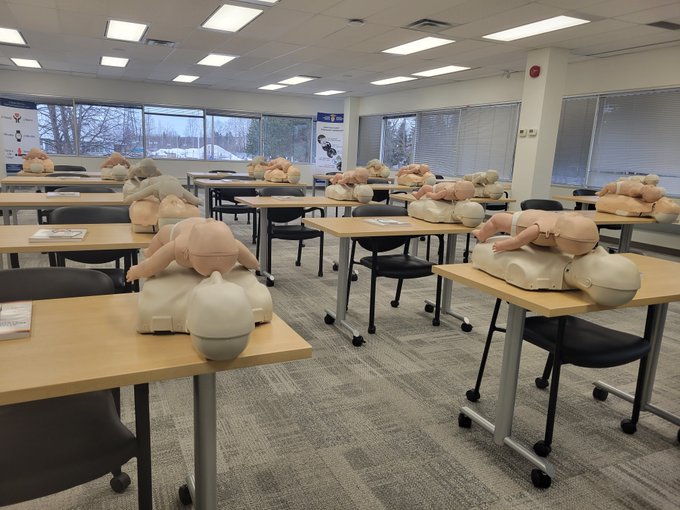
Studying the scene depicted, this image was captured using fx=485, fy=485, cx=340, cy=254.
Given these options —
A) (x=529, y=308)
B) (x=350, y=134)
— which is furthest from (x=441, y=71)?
(x=529, y=308)

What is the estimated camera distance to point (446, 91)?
34.8 ft

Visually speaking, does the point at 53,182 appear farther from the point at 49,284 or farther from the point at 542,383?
the point at 542,383

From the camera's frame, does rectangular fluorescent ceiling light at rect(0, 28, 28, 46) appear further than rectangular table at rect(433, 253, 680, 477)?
Yes

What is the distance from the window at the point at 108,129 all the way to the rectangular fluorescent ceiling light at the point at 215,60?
421 centimetres

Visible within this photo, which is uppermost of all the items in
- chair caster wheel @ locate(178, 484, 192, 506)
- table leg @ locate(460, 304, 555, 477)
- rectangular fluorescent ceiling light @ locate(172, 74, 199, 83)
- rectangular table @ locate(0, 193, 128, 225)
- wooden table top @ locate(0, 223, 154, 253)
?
rectangular fluorescent ceiling light @ locate(172, 74, 199, 83)

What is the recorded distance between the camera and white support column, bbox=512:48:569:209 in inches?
271

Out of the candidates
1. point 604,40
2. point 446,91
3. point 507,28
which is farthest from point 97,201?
point 446,91

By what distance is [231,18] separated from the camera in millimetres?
6039

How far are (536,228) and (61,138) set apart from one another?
1304 cm

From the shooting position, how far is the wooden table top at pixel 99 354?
1054 mm

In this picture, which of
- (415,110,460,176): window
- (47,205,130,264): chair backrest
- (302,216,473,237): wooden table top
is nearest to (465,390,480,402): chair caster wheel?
(302,216,473,237): wooden table top

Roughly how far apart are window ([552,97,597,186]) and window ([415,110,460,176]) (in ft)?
8.61

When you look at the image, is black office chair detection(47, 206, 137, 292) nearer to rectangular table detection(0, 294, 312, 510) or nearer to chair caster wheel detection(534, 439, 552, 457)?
rectangular table detection(0, 294, 312, 510)

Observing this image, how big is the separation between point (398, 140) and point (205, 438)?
39.5 ft
